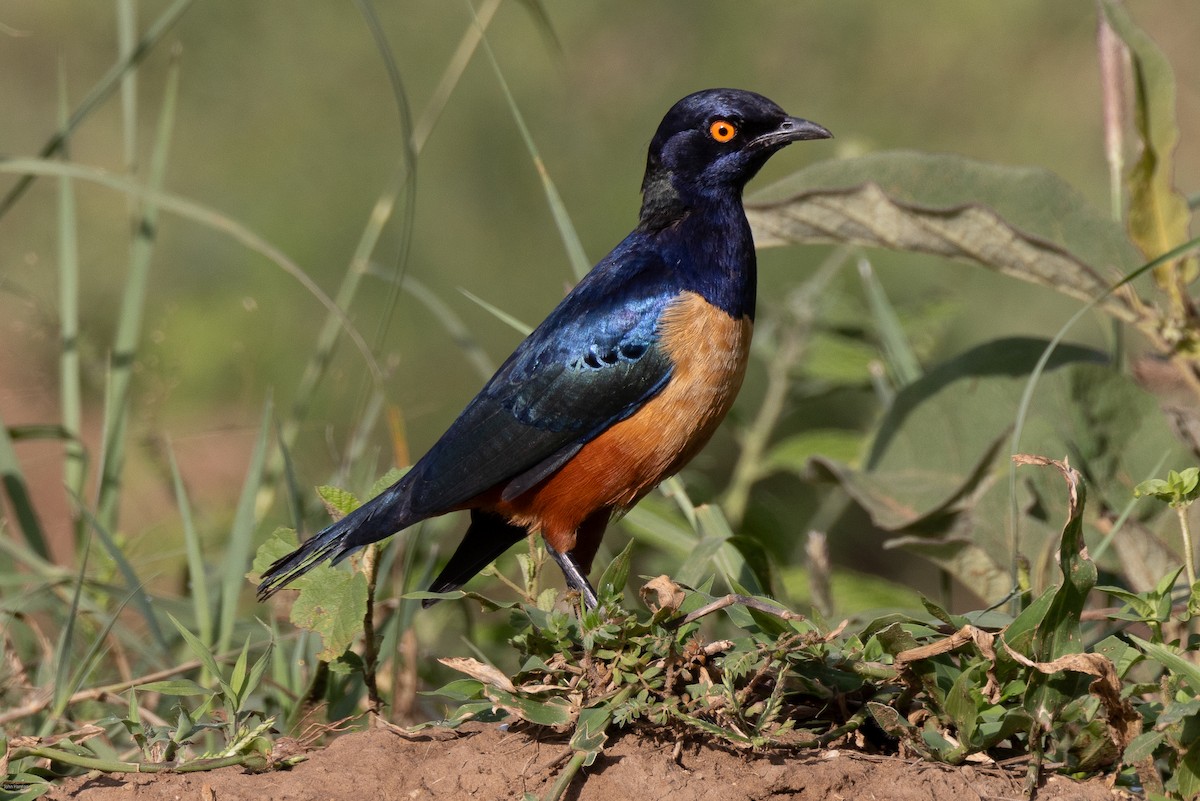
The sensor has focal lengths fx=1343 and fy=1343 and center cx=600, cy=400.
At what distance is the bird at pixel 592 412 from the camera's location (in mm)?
3461

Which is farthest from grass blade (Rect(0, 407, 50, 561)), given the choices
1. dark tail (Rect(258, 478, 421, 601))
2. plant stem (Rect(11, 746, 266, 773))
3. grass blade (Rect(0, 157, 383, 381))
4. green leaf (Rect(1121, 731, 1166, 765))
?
green leaf (Rect(1121, 731, 1166, 765))

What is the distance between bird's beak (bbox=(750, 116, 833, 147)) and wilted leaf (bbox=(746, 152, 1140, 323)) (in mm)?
119

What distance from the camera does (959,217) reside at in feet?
12.4

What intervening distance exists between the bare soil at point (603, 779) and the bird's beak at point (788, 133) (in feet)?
6.30

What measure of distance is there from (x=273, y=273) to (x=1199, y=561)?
17.0 feet

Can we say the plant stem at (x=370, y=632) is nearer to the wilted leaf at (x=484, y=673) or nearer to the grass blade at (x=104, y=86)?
the wilted leaf at (x=484, y=673)

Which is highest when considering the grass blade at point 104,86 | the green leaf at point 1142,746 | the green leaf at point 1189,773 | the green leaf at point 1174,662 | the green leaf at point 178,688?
the grass blade at point 104,86

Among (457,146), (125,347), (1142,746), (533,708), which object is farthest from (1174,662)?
(457,146)

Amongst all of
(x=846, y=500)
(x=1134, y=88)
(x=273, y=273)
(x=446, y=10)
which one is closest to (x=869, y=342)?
(x=846, y=500)

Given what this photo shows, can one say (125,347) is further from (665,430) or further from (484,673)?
(484,673)

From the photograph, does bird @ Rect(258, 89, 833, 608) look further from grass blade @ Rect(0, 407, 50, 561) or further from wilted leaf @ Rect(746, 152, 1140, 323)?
grass blade @ Rect(0, 407, 50, 561)

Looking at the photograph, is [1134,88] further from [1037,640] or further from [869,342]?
[1037,640]

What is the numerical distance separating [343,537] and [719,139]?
1624 mm

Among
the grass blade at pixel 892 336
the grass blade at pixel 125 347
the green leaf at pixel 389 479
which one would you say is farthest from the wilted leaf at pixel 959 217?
the grass blade at pixel 125 347
